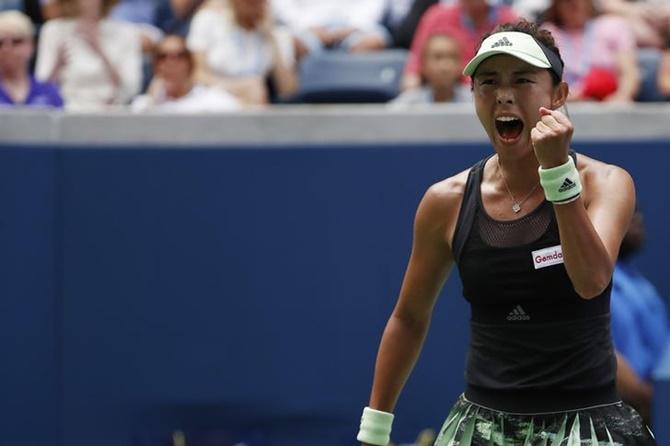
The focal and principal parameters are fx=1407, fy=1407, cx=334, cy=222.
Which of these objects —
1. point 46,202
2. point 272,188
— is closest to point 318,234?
point 272,188

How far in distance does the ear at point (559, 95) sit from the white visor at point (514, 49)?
0.32ft

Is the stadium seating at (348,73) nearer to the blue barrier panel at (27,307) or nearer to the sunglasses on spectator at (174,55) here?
the sunglasses on spectator at (174,55)

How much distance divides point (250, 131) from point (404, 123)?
705mm

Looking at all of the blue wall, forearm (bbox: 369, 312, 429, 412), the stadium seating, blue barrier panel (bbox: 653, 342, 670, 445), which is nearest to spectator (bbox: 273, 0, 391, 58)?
the stadium seating

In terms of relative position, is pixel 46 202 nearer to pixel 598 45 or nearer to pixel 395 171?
pixel 395 171

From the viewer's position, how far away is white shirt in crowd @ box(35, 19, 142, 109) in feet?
25.6

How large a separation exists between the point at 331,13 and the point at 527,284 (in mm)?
5742

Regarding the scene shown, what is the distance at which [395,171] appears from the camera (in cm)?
644

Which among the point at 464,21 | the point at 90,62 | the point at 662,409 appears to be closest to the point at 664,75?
the point at 464,21

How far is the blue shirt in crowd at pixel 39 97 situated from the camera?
719cm

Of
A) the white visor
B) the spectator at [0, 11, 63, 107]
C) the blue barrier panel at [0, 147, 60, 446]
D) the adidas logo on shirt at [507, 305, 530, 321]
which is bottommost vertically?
the blue barrier panel at [0, 147, 60, 446]

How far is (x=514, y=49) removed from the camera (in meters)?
3.46

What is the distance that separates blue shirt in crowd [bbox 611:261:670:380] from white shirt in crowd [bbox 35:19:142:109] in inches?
125

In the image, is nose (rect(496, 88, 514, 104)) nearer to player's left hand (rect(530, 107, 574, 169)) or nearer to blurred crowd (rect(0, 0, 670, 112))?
player's left hand (rect(530, 107, 574, 169))
